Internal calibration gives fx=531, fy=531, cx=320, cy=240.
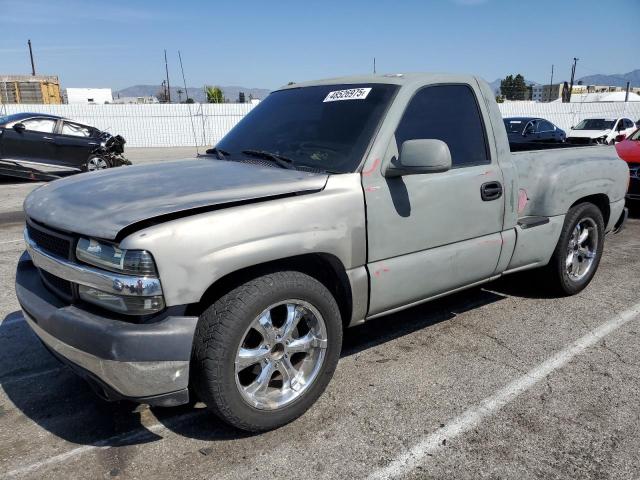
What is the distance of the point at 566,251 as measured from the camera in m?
4.61

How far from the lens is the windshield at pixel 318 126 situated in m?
3.19

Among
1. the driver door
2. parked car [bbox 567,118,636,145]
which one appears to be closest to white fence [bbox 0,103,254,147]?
the driver door

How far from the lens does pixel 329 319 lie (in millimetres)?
2875

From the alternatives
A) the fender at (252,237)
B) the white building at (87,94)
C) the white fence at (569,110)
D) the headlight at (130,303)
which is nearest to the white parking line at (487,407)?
the fender at (252,237)

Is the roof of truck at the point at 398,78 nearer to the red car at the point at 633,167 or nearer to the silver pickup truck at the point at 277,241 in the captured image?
the silver pickup truck at the point at 277,241

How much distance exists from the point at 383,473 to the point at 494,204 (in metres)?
2.03

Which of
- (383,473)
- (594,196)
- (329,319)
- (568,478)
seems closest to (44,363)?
(329,319)

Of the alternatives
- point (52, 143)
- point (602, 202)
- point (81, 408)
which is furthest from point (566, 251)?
point (52, 143)

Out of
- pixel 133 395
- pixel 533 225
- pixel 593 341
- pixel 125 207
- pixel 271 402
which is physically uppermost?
pixel 125 207

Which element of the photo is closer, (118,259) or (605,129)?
(118,259)

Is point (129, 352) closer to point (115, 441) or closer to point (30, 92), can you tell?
point (115, 441)

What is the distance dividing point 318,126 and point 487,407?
78.6 inches

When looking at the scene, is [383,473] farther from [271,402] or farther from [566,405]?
[566,405]

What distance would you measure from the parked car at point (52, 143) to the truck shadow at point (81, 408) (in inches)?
383
